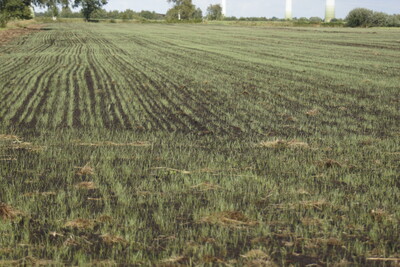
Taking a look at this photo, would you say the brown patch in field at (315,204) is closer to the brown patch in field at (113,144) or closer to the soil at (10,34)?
the brown patch in field at (113,144)

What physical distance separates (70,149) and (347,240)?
5.32 metres

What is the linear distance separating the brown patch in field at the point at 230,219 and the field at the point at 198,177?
11 millimetres

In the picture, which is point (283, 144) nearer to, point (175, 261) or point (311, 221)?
point (311, 221)

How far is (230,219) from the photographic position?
537 centimetres

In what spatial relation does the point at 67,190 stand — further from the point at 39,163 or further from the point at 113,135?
the point at 113,135

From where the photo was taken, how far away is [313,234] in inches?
200

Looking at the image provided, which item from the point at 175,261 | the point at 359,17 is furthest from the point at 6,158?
the point at 359,17

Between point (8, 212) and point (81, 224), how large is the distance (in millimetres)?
884

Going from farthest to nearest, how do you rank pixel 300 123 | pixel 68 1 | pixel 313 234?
pixel 68 1 → pixel 300 123 → pixel 313 234

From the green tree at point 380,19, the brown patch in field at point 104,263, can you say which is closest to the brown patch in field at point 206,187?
the brown patch in field at point 104,263

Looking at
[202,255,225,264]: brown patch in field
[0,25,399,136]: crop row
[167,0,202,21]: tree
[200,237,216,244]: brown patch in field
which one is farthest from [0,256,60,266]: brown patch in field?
[167,0,202,21]: tree

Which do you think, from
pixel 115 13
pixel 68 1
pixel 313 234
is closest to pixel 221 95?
pixel 313 234

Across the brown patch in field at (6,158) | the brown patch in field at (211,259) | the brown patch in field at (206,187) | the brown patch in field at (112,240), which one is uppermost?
the brown patch in field at (6,158)

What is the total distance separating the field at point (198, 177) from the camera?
186 inches
